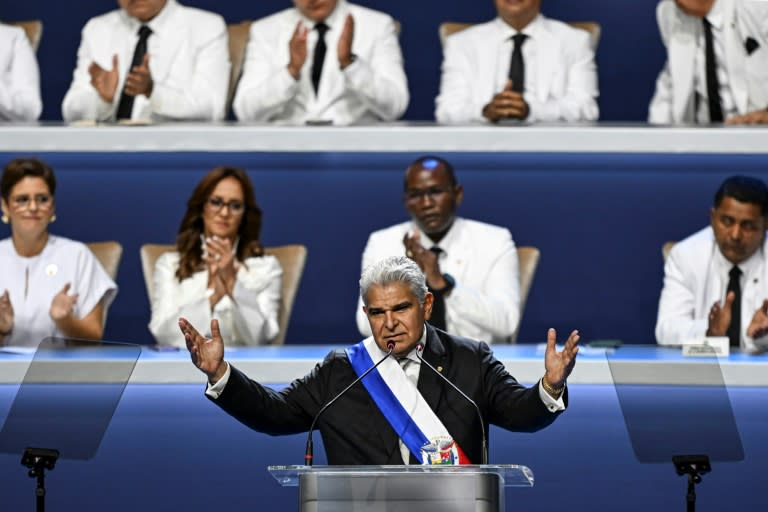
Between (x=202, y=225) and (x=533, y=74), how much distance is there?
5.38 ft

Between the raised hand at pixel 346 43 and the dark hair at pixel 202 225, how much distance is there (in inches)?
26.9

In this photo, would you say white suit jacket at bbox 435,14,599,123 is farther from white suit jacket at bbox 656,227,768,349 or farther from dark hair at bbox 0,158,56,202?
dark hair at bbox 0,158,56,202

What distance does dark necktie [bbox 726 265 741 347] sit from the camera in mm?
5492

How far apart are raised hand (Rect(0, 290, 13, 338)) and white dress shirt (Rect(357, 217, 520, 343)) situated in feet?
4.36

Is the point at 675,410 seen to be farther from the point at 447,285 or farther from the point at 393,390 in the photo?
the point at 447,285

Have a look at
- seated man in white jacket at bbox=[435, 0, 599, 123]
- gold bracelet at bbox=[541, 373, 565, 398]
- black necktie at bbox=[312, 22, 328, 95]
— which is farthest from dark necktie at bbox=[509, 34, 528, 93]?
gold bracelet at bbox=[541, 373, 565, 398]

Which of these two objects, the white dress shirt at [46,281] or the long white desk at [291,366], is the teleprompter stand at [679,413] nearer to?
the long white desk at [291,366]

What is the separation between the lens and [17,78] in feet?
20.9

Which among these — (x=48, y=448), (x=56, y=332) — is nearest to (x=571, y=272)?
(x=56, y=332)

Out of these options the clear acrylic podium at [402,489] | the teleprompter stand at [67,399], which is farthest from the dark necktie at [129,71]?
the clear acrylic podium at [402,489]

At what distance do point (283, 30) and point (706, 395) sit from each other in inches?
121

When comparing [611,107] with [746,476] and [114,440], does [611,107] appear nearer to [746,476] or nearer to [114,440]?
[746,476]

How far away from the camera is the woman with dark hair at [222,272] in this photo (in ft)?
18.0

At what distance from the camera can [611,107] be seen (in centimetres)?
695
